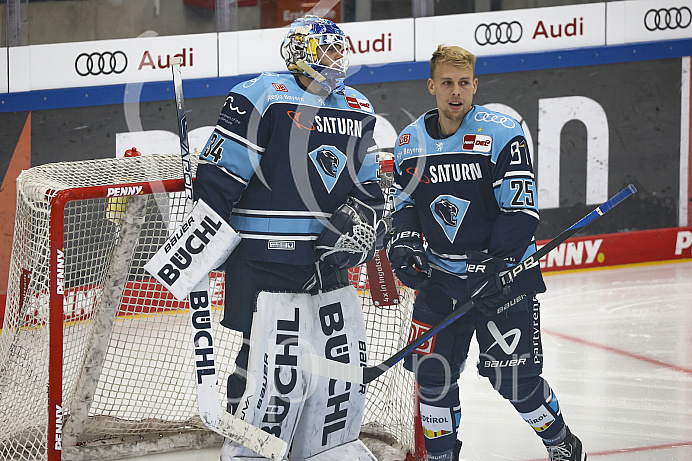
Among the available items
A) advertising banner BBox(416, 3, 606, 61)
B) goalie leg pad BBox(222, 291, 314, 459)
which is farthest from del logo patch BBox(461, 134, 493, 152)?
advertising banner BBox(416, 3, 606, 61)

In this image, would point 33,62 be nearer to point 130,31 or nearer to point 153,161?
point 130,31

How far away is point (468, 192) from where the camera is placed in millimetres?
2934

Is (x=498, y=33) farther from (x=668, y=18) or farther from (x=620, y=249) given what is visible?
(x=620, y=249)

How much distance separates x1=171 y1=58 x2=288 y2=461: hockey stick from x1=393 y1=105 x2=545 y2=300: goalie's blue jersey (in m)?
0.68

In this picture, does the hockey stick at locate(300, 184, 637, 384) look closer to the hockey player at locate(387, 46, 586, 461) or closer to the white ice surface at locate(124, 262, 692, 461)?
the hockey player at locate(387, 46, 586, 461)

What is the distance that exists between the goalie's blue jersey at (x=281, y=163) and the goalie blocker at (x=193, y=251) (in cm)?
5

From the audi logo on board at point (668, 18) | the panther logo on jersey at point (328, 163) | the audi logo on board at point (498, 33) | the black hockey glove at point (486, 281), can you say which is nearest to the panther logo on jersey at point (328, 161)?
the panther logo on jersey at point (328, 163)

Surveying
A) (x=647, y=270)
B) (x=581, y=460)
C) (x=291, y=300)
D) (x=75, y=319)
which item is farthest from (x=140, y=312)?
(x=647, y=270)

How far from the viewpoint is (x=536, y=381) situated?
298 centimetres

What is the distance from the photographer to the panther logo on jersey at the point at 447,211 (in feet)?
9.72

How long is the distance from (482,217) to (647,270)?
3.98 metres

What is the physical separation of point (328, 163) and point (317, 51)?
329 mm

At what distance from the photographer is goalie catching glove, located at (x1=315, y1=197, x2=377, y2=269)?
279 centimetres

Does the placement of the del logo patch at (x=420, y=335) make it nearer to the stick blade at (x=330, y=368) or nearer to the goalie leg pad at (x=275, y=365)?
the stick blade at (x=330, y=368)
